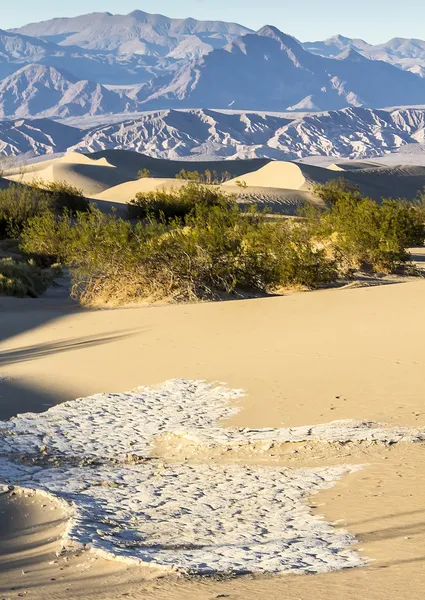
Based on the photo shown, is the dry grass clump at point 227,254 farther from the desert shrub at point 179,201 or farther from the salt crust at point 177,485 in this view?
the desert shrub at point 179,201

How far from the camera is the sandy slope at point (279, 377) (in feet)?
13.7

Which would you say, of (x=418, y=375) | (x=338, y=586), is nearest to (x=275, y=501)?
(x=338, y=586)

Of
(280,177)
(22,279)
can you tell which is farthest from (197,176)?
(22,279)

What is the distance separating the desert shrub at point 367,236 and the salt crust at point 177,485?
11335 millimetres

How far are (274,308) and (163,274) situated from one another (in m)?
3.07

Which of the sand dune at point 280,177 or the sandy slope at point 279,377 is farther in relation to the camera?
the sand dune at point 280,177

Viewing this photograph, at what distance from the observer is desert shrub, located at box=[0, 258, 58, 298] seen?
17062 mm

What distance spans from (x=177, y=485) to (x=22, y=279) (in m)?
12.8

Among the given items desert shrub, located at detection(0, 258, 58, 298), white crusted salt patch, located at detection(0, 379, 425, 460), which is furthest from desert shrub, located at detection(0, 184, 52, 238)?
white crusted salt patch, located at detection(0, 379, 425, 460)

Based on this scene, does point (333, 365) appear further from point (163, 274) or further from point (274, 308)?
point (163, 274)

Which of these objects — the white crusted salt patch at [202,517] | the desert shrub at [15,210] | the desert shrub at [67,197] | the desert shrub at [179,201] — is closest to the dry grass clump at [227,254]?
the desert shrub at [15,210]

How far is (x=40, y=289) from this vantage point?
18.4 m

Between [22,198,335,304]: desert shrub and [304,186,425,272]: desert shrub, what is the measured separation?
1.44 m

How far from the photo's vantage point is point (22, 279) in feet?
59.2
